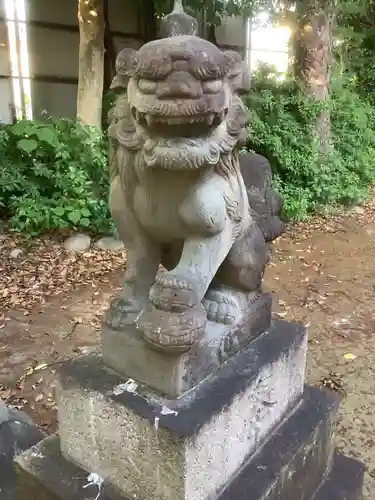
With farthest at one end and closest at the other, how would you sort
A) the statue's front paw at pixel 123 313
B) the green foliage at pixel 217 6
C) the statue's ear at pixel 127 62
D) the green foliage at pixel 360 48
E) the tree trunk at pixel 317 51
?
the green foliage at pixel 360 48, the tree trunk at pixel 317 51, the green foliage at pixel 217 6, the statue's front paw at pixel 123 313, the statue's ear at pixel 127 62

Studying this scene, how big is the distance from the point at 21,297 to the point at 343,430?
2.33 m

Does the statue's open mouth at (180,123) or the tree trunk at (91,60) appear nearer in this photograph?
the statue's open mouth at (180,123)

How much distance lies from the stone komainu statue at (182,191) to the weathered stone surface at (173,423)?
0.56ft

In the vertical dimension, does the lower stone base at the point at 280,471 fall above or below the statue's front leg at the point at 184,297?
below

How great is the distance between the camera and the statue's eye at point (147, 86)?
4.01 feet

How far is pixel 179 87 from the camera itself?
1.19 m

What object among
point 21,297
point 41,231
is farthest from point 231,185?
point 41,231

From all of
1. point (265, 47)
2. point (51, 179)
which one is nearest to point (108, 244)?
point (51, 179)

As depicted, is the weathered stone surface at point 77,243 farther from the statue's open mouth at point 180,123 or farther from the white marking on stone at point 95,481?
the statue's open mouth at point 180,123

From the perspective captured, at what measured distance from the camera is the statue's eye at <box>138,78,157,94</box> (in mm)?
1223

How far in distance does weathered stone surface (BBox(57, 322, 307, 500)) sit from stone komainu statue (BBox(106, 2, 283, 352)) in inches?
6.7

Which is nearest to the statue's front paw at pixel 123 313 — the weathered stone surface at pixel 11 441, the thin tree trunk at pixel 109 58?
the weathered stone surface at pixel 11 441

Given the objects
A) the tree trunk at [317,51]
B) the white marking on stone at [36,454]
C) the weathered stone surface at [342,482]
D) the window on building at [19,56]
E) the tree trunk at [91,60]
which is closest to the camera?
the white marking on stone at [36,454]

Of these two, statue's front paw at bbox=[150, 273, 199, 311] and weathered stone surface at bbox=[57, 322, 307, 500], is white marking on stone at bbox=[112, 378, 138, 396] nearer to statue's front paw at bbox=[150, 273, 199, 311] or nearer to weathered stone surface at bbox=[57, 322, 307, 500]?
weathered stone surface at bbox=[57, 322, 307, 500]
